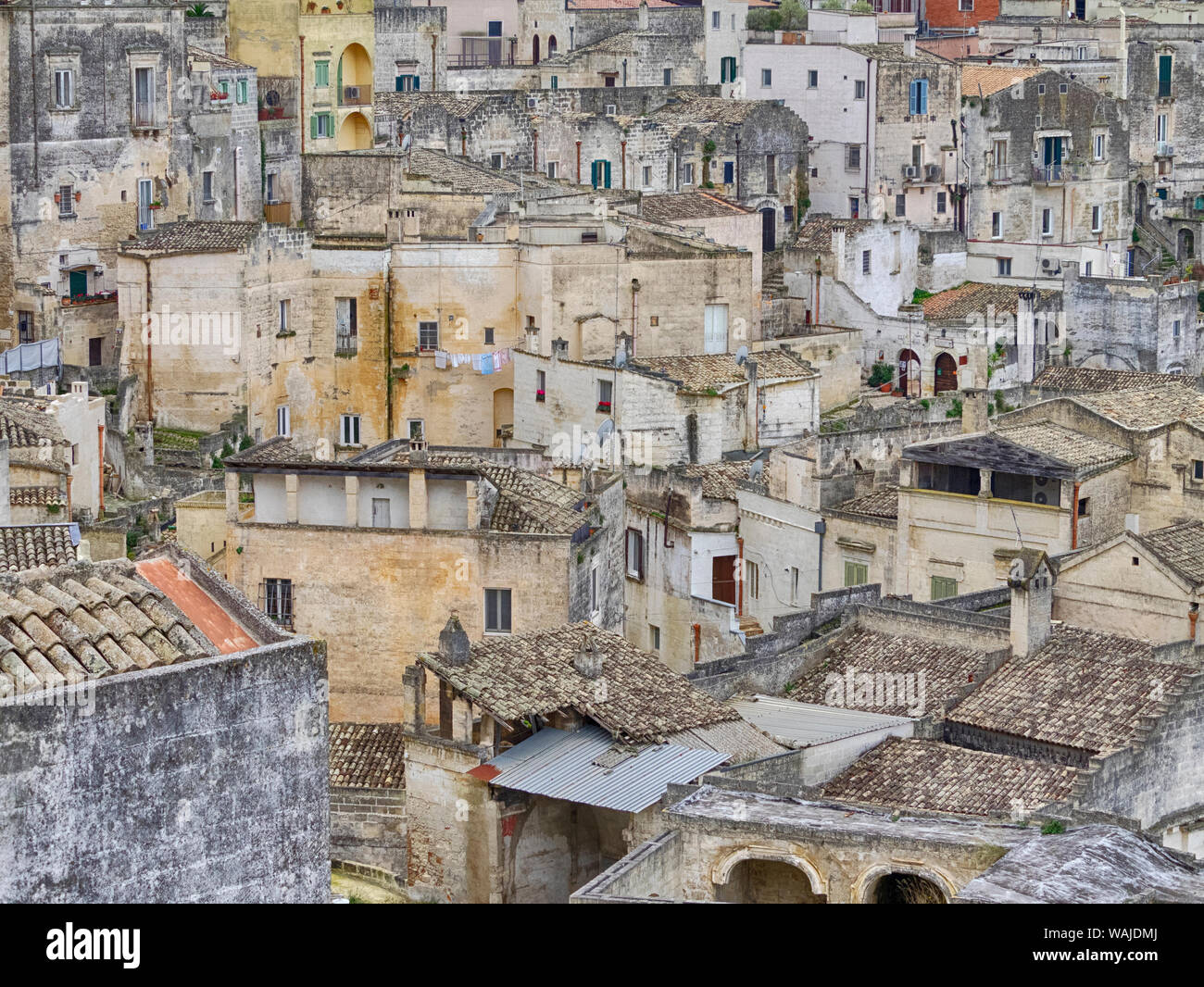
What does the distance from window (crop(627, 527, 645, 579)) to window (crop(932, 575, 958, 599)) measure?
5972mm

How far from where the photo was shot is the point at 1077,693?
36.3m

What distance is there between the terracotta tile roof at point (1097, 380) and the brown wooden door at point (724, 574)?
11.2 meters

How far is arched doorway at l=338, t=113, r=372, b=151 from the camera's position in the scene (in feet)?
221

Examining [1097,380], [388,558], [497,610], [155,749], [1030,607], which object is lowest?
[497,610]

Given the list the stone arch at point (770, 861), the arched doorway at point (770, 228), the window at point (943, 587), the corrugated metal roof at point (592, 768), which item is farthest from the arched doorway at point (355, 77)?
the stone arch at point (770, 861)

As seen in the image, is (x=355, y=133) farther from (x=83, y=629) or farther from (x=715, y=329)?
(x=83, y=629)

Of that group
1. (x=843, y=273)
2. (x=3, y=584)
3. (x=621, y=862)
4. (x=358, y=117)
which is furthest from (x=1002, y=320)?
(x=3, y=584)

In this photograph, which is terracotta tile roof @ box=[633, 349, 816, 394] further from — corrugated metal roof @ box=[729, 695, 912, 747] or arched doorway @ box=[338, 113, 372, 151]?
corrugated metal roof @ box=[729, 695, 912, 747]

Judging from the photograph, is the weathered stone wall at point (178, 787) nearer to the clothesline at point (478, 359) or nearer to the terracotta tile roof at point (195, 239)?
the terracotta tile roof at point (195, 239)

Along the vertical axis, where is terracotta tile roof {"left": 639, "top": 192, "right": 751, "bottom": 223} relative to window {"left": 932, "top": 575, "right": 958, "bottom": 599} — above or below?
above

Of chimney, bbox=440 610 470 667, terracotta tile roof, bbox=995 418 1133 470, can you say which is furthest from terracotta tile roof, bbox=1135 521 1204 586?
chimney, bbox=440 610 470 667

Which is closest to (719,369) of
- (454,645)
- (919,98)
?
(919,98)

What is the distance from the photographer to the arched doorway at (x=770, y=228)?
2923 inches

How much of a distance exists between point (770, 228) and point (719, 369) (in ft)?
59.9
